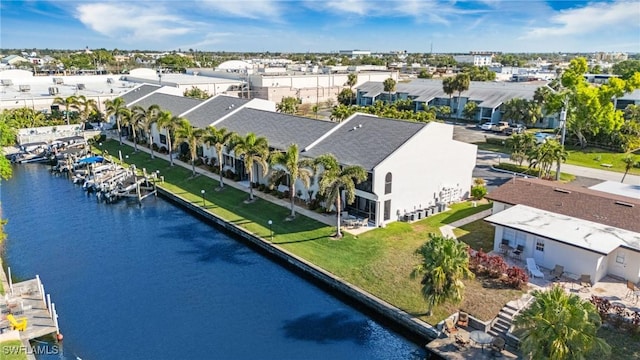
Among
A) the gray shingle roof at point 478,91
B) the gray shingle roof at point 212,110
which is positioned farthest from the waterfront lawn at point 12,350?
the gray shingle roof at point 478,91

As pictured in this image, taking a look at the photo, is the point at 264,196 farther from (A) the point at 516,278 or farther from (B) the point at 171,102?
(B) the point at 171,102

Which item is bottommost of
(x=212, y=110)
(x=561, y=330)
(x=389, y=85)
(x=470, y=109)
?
(x=561, y=330)

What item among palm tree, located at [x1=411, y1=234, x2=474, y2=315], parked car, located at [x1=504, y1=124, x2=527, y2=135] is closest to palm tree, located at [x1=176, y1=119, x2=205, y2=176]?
palm tree, located at [x1=411, y1=234, x2=474, y2=315]

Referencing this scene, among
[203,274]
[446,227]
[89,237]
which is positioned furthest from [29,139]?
[446,227]

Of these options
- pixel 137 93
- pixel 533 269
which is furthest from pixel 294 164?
pixel 137 93

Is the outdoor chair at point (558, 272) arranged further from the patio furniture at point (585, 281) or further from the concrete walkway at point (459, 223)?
the concrete walkway at point (459, 223)
